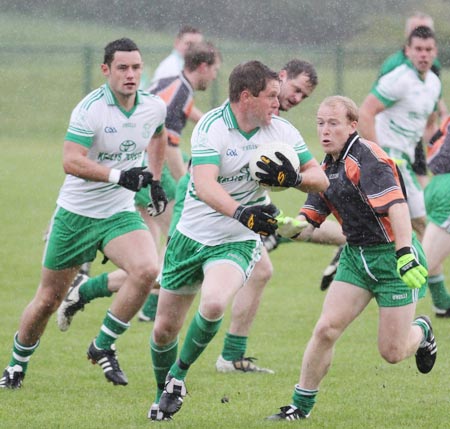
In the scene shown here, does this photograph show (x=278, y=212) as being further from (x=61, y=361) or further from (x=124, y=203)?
(x=61, y=361)

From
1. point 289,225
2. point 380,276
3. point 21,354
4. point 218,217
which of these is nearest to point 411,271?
point 380,276

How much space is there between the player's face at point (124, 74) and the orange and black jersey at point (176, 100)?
2.36 m

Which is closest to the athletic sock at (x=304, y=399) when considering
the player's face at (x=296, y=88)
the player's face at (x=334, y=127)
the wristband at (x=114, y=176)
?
the player's face at (x=334, y=127)

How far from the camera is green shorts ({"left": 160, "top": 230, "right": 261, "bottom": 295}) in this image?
635 cm

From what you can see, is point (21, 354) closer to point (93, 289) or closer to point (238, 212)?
A: point (93, 289)

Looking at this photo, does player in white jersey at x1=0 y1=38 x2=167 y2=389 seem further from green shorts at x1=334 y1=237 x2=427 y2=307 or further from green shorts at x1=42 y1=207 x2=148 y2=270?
green shorts at x1=334 y1=237 x2=427 y2=307

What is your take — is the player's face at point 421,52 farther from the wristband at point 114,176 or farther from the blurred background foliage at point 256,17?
the blurred background foliage at point 256,17

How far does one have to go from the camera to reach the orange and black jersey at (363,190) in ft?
20.0

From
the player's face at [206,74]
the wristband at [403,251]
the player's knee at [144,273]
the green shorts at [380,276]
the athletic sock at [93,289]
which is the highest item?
the player's face at [206,74]

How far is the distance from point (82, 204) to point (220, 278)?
1.70m

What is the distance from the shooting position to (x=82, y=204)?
297 inches

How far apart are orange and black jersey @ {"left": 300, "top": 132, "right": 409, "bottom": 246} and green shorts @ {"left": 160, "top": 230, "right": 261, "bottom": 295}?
546mm

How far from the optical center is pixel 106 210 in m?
7.50

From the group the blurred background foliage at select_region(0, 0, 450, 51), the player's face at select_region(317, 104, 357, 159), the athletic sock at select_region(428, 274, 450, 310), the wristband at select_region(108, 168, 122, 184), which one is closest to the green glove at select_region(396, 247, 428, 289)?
the player's face at select_region(317, 104, 357, 159)
